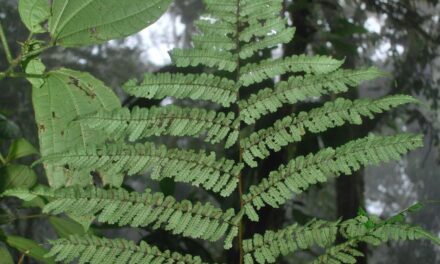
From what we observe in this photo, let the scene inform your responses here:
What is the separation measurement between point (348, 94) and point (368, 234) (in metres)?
2.89

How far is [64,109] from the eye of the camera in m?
0.76

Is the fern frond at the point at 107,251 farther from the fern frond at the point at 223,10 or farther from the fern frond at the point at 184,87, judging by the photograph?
the fern frond at the point at 223,10

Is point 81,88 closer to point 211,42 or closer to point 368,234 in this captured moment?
point 211,42

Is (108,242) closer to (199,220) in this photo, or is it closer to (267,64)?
(199,220)

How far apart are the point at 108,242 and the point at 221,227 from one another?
0.46 feet

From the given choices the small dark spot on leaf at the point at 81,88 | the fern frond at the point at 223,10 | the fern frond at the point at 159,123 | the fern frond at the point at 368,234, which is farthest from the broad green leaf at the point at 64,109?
the fern frond at the point at 368,234

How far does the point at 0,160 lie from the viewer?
3.22 ft

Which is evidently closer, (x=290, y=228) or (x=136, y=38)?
(x=290, y=228)

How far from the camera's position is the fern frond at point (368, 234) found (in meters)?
0.53

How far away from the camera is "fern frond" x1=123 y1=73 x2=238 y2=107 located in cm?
64

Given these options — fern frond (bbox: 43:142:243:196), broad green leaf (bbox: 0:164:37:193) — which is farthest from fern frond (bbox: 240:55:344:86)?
broad green leaf (bbox: 0:164:37:193)

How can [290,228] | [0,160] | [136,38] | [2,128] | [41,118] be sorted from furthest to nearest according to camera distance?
1. [136,38]
2. [2,128]
3. [0,160]
4. [41,118]
5. [290,228]

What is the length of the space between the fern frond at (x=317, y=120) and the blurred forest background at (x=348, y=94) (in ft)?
0.30

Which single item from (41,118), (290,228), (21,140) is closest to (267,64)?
(290,228)
